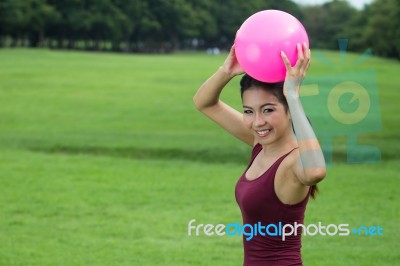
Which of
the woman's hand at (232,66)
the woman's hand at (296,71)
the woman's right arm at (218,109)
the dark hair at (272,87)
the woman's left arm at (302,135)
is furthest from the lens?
the woman's right arm at (218,109)

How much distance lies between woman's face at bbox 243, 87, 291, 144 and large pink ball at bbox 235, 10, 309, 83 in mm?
80

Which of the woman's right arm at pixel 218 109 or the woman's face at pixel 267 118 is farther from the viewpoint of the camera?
the woman's right arm at pixel 218 109

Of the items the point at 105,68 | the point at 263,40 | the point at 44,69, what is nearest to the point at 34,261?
the point at 263,40

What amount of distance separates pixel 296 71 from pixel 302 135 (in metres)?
0.29

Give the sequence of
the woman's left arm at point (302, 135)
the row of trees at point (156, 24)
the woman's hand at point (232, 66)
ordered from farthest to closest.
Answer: the row of trees at point (156, 24)
the woman's hand at point (232, 66)
the woman's left arm at point (302, 135)

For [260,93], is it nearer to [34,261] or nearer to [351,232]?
[34,261]

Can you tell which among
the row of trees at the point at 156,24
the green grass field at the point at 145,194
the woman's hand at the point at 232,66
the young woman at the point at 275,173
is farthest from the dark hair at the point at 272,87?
the row of trees at the point at 156,24

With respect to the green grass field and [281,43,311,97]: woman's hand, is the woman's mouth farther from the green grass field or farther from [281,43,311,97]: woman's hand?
the green grass field

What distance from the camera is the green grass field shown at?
24.3 ft

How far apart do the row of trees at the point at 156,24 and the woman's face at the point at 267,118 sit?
65176 millimetres

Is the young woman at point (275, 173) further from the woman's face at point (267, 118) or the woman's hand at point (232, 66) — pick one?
the woman's hand at point (232, 66)

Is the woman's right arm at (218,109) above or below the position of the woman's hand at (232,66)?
below

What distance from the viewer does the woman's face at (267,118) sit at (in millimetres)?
3156

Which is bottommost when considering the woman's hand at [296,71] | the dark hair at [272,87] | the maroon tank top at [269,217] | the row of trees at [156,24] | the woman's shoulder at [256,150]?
the row of trees at [156,24]
